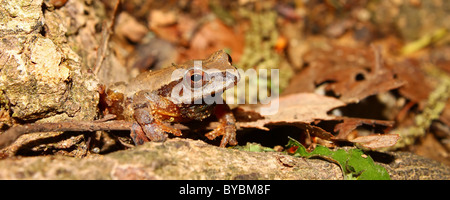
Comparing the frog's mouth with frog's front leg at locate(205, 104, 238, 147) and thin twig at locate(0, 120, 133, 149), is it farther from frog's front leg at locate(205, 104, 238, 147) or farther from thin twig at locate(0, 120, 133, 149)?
thin twig at locate(0, 120, 133, 149)

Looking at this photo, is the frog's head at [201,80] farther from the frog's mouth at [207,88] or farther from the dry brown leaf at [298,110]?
the dry brown leaf at [298,110]

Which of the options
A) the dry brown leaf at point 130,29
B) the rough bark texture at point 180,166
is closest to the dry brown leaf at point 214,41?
the dry brown leaf at point 130,29

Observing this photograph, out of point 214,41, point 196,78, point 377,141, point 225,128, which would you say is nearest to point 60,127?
point 196,78

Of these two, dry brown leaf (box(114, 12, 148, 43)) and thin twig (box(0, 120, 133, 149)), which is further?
dry brown leaf (box(114, 12, 148, 43))

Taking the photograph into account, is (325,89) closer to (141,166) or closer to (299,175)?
(299,175)

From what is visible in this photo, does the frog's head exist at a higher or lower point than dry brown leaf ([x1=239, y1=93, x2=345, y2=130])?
higher

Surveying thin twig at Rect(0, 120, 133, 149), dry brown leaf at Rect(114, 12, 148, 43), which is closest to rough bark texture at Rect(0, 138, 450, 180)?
thin twig at Rect(0, 120, 133, 149)

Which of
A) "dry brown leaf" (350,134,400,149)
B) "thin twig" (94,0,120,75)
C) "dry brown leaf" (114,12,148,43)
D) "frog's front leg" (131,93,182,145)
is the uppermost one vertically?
"dry brown leaf" (114,12,148,43)
